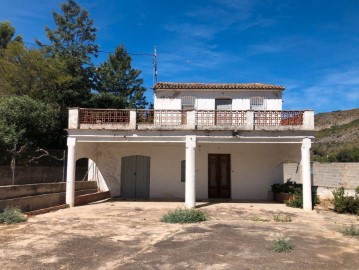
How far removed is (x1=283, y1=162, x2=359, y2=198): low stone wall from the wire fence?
1300cm

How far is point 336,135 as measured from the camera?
194ft

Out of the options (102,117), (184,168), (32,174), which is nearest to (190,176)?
(184,168)

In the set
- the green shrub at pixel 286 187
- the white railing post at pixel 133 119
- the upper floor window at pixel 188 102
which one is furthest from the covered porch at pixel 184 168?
the white railing post at pixel 133 119

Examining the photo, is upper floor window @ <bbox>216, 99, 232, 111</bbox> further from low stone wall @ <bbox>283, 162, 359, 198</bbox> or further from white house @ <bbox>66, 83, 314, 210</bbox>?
low stone wall @ <bbox>283, 162, 359, 198</bbox>

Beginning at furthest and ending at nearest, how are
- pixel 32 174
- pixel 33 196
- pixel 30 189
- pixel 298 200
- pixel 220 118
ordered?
pixel 32 174
pixel 220 118
pixel 298 200
pixel 30 189
pixel 33 196

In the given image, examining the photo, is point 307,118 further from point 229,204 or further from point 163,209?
point 163,209

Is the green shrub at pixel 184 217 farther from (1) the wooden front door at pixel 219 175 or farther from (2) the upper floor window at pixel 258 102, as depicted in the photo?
(2) the upper floor window at pixel 258 102

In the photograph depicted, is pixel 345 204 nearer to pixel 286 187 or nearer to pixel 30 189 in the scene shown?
pixel 286 187

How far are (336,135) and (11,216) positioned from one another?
2283 inches

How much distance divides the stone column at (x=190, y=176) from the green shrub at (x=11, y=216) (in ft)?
20.8

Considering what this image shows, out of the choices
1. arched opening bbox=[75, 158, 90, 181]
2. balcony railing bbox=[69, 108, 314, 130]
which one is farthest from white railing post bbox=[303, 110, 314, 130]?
arched opening bbox=[75, 158, 90, 181]

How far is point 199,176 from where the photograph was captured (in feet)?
59.8

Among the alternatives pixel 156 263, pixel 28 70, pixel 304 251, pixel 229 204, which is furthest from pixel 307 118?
pixel 28 70

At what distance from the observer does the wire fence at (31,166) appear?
14508 mm
